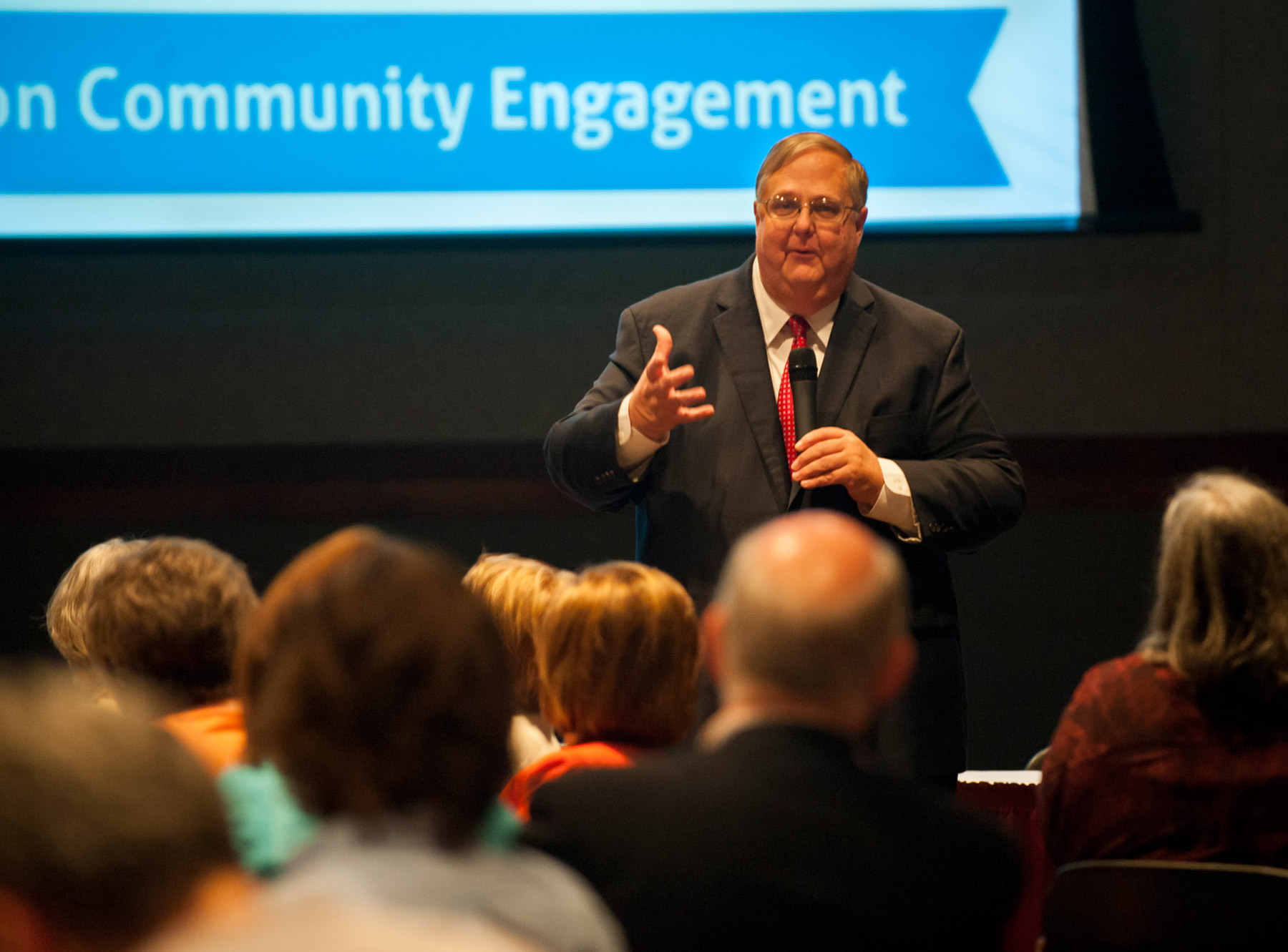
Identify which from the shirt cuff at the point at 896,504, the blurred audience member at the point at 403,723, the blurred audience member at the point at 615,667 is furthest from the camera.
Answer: the shirt cuff at the point at 896,504

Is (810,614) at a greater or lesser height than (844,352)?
lesser

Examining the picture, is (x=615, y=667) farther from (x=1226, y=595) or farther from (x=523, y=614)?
(x=1226, y=595)

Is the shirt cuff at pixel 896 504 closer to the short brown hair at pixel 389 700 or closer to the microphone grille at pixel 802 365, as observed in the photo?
the microphone grille at pixel 802 365

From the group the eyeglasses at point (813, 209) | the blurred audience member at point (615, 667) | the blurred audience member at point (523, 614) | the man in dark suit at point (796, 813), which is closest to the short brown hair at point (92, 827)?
the man in dark suit at point (796, 813)

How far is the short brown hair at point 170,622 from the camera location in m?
1.78

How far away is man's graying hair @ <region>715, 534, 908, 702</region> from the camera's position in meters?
1.25

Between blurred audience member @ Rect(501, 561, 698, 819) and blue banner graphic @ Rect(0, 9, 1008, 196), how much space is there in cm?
236

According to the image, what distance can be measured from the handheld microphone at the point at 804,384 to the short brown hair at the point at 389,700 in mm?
1266

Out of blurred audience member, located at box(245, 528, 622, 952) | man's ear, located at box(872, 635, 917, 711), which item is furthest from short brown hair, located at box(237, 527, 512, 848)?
man's ear, located at box(872, 635, 917, 711)

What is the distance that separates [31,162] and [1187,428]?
3.37 metres

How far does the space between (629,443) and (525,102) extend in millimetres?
1930

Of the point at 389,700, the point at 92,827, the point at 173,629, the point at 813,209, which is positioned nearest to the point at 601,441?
the point at 813,209

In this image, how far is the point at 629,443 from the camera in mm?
2238

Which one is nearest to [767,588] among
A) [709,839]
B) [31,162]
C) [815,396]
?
[709,839]
